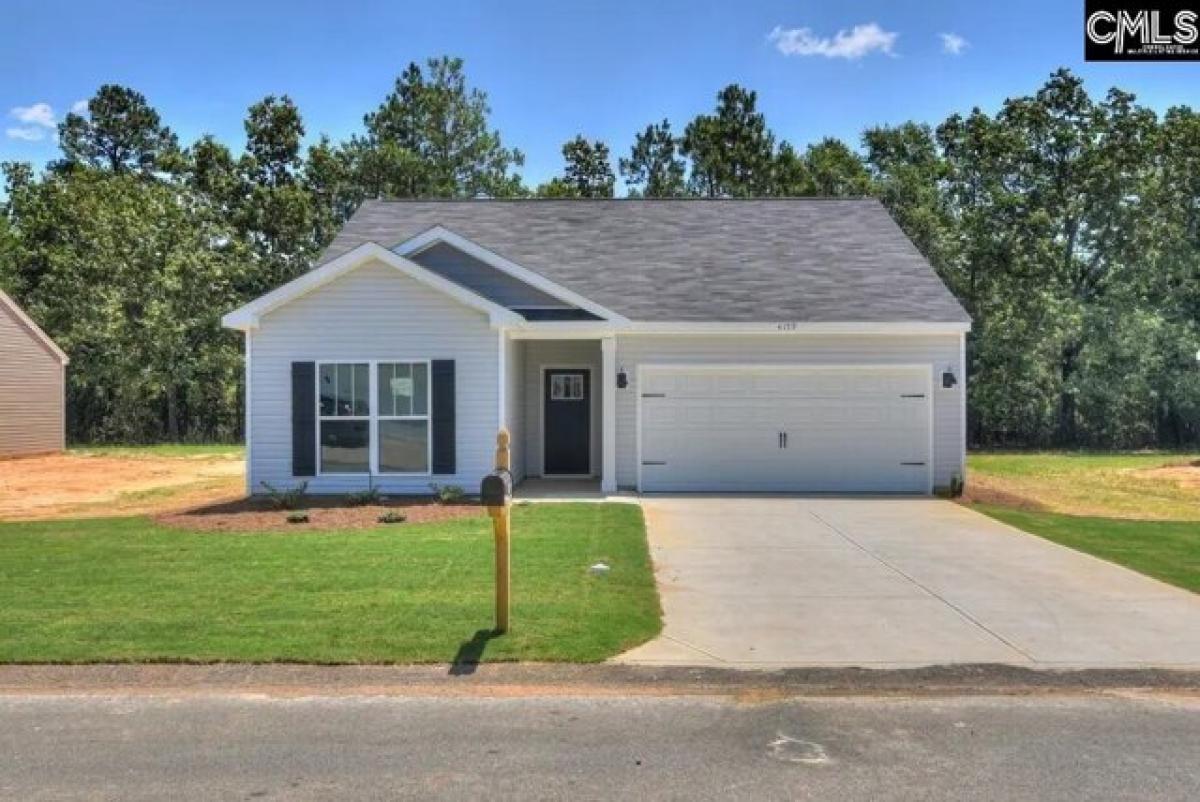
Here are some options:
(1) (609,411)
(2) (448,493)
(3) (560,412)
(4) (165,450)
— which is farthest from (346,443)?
(4) (165,450)

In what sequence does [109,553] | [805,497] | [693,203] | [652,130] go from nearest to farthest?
[109,553] < [805,497] < [693,203] < [652,130]

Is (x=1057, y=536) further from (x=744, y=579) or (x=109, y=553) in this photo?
(x=109, y=553)

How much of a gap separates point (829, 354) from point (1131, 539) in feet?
19.3

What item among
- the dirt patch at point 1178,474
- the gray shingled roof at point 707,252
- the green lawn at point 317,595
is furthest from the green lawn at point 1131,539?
the dirt patch at point 1178,474

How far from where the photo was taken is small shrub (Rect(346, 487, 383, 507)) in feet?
47.6

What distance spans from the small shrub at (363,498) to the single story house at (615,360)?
34cm

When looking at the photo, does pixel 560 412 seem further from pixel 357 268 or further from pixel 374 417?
pixel 357 268

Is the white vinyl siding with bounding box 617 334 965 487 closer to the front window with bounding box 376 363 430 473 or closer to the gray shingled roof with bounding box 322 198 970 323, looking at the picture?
the gray shingled roof with bounding box 322 198 970 323

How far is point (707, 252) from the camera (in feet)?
62.7

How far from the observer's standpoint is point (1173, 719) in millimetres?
5504

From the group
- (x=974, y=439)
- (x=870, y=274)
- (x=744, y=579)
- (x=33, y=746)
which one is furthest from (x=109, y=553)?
(x=974, y=439)

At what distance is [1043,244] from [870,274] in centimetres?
1522

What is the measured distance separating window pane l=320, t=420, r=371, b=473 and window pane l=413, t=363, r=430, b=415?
33.7 inches

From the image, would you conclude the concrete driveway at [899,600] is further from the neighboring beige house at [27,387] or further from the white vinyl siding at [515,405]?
the neighboring beige house at [27,387]
